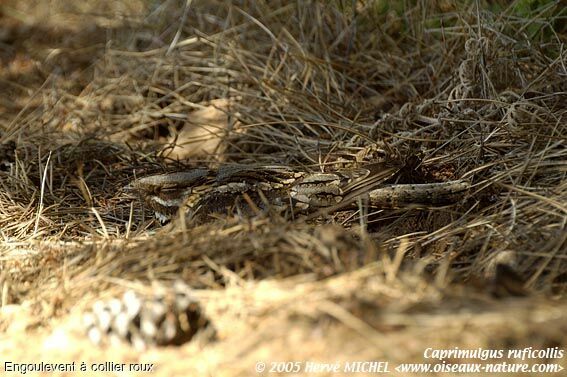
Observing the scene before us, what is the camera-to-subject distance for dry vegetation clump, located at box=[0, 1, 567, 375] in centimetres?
160

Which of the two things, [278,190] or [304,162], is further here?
[304,162]

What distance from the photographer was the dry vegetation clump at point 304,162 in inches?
62.9

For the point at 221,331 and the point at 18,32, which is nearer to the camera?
the point at 221,331

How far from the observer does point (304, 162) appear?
9.45ft

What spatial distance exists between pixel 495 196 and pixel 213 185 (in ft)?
3.09

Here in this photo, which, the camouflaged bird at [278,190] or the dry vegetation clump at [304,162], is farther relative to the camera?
the camouflaged bird at [278,190]

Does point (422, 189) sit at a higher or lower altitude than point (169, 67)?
lower

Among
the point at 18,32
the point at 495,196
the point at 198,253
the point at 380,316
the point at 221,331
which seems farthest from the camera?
the point at 18,32

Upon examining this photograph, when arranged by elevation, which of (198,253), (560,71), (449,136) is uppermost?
(560,71)

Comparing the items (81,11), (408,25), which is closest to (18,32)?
(81,11)

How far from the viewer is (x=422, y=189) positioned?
2.32m

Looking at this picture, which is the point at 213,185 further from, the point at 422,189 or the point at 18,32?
the point at 18,32

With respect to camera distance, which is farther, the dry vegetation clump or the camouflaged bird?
the camouflaged bird

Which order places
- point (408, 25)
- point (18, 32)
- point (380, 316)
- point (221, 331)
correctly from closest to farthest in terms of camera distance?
point (380, 316) < point (221, 331) < point (408, 25) < point (18, 32)
